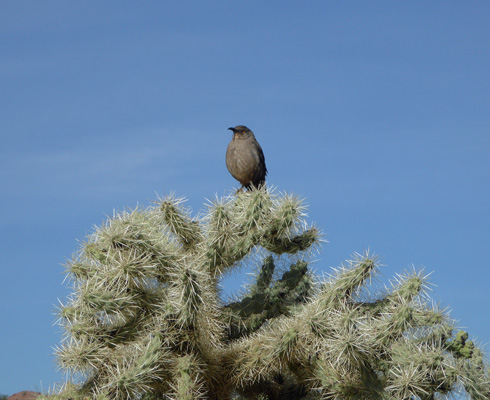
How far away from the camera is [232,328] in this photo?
6355 millimetres

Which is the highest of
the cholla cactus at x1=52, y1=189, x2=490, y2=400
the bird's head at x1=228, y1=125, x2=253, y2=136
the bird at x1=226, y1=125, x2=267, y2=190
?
the bird's head at x1=228, y1=125, x2=253, y2=136

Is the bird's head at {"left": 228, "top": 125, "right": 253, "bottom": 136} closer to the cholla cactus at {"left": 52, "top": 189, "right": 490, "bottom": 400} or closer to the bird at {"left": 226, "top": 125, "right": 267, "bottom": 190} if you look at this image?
the bird at {"left": 226, "top": 125, "right": 267, "bottom": 190}

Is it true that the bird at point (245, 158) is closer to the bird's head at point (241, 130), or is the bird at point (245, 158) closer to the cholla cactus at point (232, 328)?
the bird's head at point (241, 130)

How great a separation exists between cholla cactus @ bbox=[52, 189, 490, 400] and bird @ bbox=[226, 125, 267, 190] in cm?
205

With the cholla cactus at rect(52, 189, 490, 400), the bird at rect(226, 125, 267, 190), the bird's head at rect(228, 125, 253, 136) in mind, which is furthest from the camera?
the bird's head at rect(228, 125, 253, 136)

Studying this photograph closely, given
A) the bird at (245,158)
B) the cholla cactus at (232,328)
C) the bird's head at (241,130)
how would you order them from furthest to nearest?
the bird's head at (241,130) < the bird at (245,158) < the cholla cactus at (232,328)

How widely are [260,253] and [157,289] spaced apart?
1282 millimetres

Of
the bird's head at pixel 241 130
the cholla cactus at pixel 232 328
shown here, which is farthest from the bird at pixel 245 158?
the cholla cactus at pixel 232 328

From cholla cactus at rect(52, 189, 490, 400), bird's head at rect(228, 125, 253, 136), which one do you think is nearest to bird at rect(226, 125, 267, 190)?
bird's head at rect(228, 125, 253, 136)

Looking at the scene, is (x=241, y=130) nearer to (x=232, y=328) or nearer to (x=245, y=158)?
(x=245, y=158)

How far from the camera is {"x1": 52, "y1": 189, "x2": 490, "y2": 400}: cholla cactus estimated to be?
4.81 meters

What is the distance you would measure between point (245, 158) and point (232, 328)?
264cm

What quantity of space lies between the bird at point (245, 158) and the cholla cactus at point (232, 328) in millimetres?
2055

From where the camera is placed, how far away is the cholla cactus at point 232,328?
15.8ft
